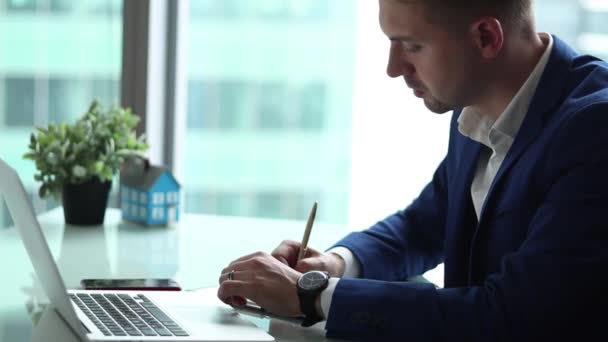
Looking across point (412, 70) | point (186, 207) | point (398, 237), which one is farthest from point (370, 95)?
point (412, 70)

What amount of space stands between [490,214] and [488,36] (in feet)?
0.87

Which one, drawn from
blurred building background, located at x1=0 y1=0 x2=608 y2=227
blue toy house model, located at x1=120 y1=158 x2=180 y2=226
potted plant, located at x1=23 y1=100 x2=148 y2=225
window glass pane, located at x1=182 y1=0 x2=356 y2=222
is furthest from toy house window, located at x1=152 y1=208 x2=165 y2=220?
window glass pane, located at x1=182 y1=0 x2=356 y2=222

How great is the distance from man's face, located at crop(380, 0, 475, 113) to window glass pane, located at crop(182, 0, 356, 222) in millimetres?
2117

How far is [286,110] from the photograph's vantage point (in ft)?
12.9

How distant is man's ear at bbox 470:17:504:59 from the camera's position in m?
1.48

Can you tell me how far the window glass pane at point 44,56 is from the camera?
10.5 feet

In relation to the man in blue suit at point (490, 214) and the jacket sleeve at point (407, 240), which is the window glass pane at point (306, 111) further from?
the man in blue suit at point (490, 214)

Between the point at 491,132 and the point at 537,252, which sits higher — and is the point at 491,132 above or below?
above

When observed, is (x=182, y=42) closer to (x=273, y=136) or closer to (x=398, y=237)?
(x=273, y=136)

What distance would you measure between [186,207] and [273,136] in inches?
18.0

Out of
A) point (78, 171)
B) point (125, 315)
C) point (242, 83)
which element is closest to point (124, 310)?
point (125, 315)

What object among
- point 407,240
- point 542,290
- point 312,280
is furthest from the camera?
point 407,240

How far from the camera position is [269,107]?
155 inches

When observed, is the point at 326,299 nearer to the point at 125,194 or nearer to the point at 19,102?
the point at 125,194
